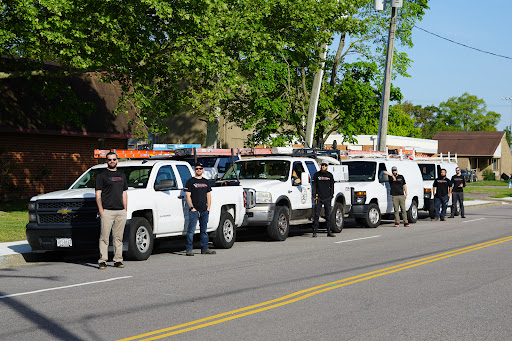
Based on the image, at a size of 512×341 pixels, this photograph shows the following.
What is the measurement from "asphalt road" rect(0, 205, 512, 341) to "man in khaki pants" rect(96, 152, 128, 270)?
49cm

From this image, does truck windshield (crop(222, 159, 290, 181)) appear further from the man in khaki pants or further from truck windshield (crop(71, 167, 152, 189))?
the man in khaki pants

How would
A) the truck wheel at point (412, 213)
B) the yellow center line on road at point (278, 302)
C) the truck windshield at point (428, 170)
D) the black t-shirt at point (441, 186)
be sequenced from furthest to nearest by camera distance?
the truck windshield at point (428, 170)
the black t-shirt at point (441, 186)
the truck wheel at point (412, 213)
the yellow center line on road at point (278, 302)

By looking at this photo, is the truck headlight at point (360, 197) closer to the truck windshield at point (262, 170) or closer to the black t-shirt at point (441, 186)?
the truck windshield at point (262, 170)

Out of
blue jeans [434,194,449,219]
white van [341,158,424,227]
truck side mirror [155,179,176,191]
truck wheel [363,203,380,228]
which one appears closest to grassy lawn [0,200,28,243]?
truck side mirror [155,179,176,191]

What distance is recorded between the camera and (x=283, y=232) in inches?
693

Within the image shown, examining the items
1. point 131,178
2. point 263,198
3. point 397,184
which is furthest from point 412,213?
point 131,178

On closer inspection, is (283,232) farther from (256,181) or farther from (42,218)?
(42,218)

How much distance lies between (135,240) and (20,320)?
5272 mm

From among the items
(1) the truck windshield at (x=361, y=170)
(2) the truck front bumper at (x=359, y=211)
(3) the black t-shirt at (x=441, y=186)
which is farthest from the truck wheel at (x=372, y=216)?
(3) the black t-shirt at (x=441, y=186)

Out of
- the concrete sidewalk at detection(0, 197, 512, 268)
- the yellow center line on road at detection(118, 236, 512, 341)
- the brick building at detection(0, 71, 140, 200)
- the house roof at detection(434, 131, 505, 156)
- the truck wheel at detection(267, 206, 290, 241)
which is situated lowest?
the yellow center line on road at detection(118, 236, 512, 341)

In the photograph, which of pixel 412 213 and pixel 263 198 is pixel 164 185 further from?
pixel 412 213

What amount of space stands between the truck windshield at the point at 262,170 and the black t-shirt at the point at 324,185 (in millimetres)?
888

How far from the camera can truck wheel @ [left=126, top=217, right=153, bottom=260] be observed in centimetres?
1310

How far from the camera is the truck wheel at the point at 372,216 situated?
22.3 m
